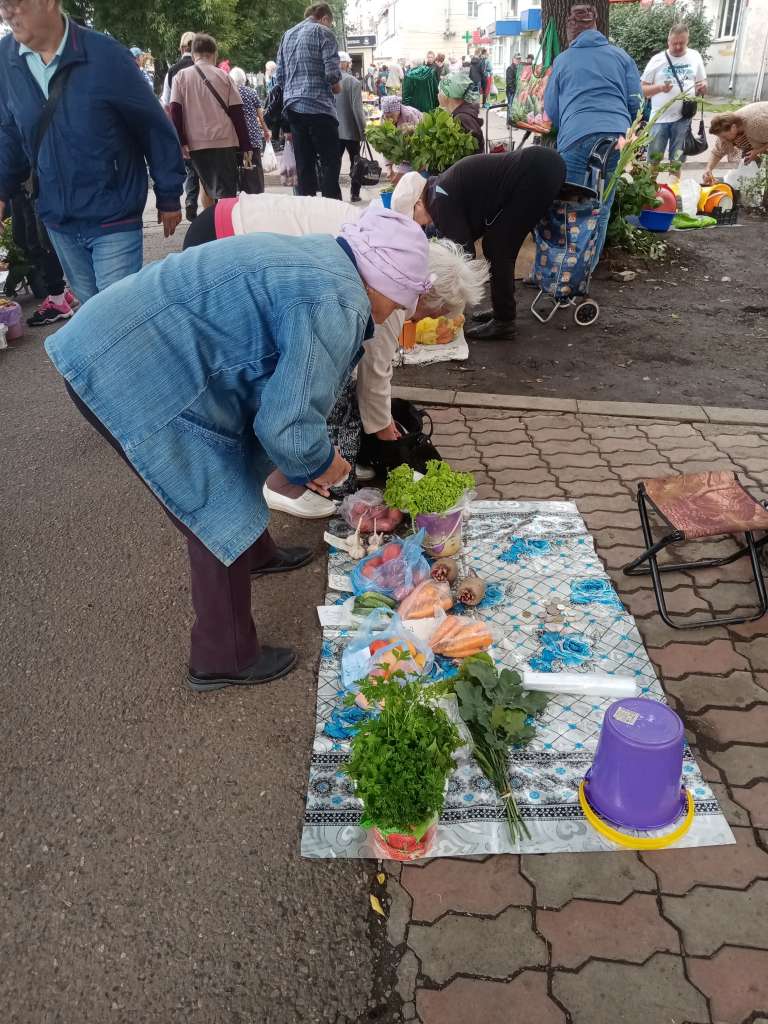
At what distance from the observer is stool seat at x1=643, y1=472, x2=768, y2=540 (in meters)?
2.60

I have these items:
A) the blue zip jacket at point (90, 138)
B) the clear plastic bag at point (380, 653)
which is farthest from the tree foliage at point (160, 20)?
the clear plastic bag at point (380, 653)

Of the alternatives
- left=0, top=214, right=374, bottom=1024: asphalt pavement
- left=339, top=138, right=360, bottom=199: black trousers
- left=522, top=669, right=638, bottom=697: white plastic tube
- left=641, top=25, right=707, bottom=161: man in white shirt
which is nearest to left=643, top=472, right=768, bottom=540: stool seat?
left=522, top=669, right=638, bottom=697: white plastic tube

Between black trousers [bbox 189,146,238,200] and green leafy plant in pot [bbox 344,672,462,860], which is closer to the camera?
green leafy plant in pot [bbox 344,672,462,860]

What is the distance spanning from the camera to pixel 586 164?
597cm

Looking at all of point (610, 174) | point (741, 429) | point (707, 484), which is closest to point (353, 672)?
point (707, 484)

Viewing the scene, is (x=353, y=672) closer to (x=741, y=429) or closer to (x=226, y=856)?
(x=226, y=856)

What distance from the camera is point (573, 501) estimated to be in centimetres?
360

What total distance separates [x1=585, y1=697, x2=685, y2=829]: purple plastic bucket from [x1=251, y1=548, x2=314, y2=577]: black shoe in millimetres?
1618

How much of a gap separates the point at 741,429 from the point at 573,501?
134cm

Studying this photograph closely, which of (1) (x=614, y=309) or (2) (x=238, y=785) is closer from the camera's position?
(2) (x=238, y=785)

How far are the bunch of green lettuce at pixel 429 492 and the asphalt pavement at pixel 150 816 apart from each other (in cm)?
50

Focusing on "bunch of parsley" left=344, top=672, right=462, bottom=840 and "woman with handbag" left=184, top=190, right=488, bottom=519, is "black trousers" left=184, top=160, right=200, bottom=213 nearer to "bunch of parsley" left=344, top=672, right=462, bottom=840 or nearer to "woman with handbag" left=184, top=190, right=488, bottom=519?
"woman with handbag" left=184, top=190, right=488, bottom=519

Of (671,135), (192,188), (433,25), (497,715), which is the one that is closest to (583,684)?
(497,715)

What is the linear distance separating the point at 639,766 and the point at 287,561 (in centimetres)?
178
